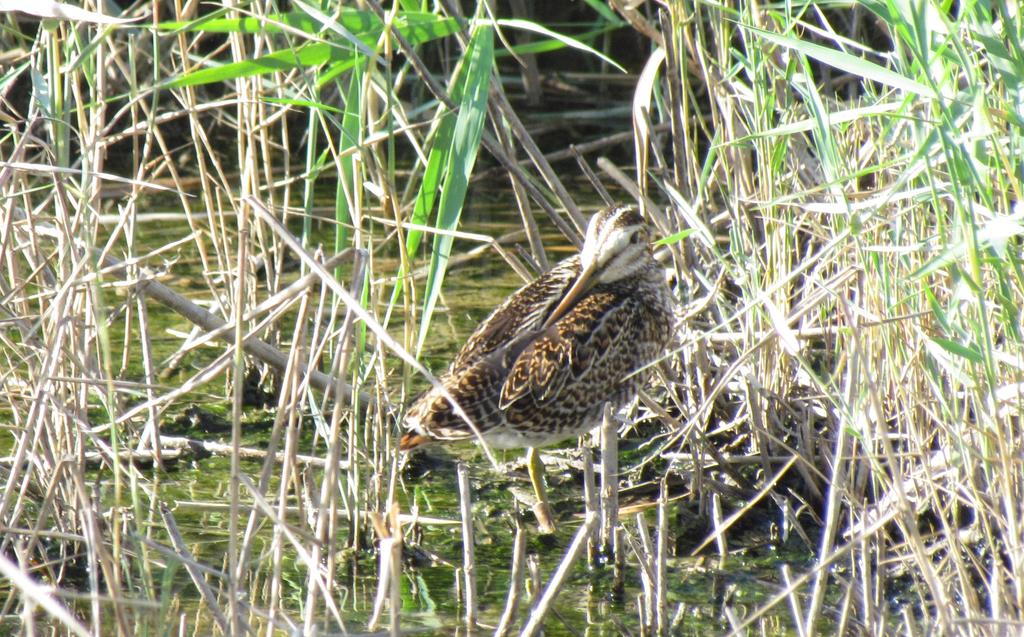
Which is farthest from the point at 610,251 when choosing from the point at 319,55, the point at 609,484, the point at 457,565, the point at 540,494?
the point at 319,55

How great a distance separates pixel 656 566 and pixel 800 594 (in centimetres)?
53

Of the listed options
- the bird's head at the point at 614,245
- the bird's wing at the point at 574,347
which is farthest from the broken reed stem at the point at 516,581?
the bird's head at the point at 614,245

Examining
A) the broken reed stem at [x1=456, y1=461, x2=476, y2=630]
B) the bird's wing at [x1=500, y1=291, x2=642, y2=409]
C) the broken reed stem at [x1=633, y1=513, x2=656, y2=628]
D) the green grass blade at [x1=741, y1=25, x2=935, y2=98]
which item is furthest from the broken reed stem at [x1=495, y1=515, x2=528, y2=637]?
the green grass blade at [x1=741, y1=25, x2=935, y2=98]

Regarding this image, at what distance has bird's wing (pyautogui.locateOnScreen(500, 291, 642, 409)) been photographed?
13.9 feet

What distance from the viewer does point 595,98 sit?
8.40 metres

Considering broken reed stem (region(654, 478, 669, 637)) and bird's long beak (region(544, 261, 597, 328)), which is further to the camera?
bird's long beak (region(544, 261, 597, 328))

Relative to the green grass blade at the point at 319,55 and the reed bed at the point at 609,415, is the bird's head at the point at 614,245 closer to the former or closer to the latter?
the reed bed at the point at 609,415

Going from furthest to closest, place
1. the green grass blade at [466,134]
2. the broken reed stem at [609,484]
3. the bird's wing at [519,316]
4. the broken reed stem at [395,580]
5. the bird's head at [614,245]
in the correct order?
the bird's head at [614,245], the bird's wing at [519,316], the broken reed stem at [609,484], the green grass blade at [466,134], the broken reed stem at [395,580]

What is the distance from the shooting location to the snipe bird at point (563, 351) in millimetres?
4199

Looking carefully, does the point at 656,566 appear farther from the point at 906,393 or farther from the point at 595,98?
the point at 595,98

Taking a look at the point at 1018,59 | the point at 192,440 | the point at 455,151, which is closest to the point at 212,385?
the point at 192,440

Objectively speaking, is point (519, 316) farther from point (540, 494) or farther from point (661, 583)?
point (661, 583)

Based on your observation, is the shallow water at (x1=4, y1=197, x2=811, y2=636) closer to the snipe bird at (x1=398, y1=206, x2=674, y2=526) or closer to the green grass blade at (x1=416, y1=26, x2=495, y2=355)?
the snipe bird at (x1=398, y1=206, x2=674, y2=526)

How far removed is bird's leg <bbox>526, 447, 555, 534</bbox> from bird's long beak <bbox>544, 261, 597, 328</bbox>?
433 millimetres
